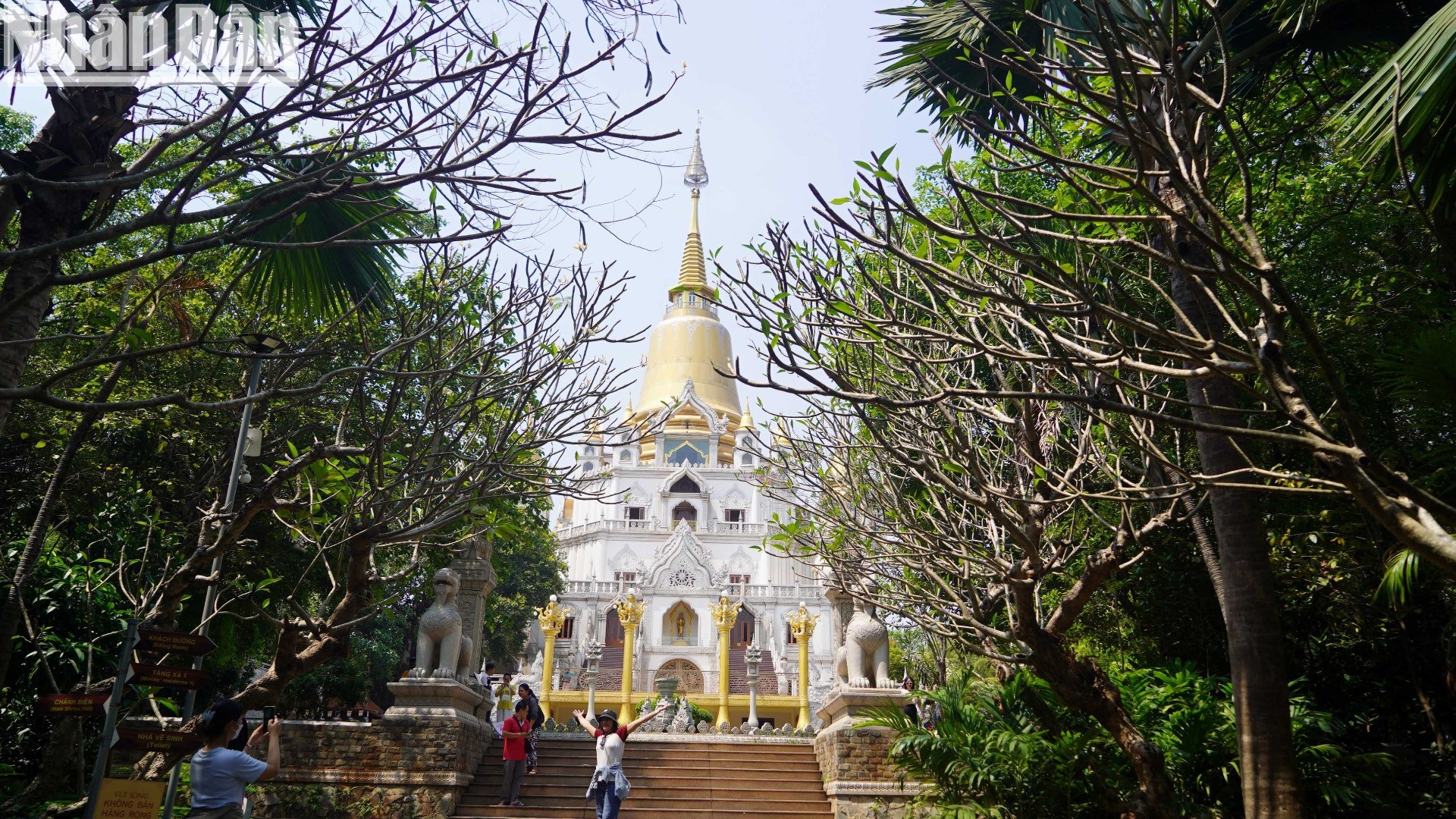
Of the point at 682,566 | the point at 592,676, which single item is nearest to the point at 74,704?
the point at 592,676

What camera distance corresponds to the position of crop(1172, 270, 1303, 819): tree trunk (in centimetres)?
600

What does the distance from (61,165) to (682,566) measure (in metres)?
36.6

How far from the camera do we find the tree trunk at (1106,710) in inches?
296

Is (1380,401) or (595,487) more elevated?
(595,487)

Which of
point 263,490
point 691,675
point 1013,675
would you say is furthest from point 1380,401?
point 691,675

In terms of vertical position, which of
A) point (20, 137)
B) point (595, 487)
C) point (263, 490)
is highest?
point (595, 487)

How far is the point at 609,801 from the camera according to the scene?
804cm

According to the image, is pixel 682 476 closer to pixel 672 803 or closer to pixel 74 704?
pixel 672 803

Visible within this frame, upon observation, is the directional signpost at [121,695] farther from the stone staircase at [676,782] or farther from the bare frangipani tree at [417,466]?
the stone staircase at [676,782]

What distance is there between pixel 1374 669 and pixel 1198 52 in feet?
29.5

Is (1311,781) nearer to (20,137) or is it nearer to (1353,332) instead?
(1353,332)

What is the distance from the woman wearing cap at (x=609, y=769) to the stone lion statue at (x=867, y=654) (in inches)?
154

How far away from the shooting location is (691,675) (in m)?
37.7

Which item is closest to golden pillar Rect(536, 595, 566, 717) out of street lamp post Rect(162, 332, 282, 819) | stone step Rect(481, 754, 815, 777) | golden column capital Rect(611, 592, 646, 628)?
golden column capital Rect(611, 592, 646, 628)
